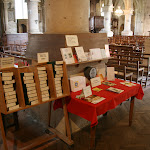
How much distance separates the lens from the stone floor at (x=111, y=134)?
2.62m

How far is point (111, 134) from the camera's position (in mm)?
2926

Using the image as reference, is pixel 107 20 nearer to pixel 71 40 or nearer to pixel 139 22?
pixel 139 22

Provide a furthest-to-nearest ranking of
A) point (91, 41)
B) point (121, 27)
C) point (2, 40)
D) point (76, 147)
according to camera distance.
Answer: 1. point (121, 27)
2. point (2, 40)
3. point (91, 41)
4. point (76, 147)

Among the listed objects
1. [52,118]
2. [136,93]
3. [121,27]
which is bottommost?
[52,118]

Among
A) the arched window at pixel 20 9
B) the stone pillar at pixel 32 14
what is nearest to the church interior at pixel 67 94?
the stone pillar at pixel 32 14

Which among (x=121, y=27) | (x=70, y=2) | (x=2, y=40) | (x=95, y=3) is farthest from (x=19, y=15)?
(x=70, y=2)

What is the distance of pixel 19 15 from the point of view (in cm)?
1948

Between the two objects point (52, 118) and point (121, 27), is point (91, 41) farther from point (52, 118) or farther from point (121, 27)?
point (121, 27)

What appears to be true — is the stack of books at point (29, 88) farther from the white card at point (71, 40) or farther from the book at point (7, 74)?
the white card at point (71, 40)

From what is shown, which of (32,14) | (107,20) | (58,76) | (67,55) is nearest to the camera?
(58,76)

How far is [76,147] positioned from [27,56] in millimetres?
1721

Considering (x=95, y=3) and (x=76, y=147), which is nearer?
(x=76, y=147)

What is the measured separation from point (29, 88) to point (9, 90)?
0.22m

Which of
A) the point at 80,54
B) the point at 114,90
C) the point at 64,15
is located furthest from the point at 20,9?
the point at 114,90
